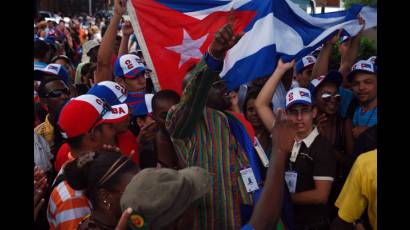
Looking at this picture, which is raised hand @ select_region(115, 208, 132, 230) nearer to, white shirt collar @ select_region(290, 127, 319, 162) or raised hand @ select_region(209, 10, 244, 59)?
raised hand @ select_region(209, 10, 244, 59)

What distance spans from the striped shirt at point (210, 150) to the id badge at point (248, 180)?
2 cm

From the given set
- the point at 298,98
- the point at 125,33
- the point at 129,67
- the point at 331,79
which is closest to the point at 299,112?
the point at 298,98

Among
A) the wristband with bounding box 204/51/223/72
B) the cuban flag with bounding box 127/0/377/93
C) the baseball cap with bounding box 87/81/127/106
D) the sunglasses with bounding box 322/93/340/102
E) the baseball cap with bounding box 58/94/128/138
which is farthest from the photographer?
the sunglasses with bounding box 322/93/340/102

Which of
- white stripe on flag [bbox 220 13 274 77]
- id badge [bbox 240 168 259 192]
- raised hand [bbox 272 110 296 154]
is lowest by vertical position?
id badge [bbox 240 168 259 192]

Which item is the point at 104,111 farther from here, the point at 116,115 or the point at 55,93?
the point at 55,93

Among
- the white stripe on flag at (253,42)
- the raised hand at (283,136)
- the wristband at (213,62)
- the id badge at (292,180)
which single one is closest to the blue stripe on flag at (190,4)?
the white stripe on flag at (253,42)

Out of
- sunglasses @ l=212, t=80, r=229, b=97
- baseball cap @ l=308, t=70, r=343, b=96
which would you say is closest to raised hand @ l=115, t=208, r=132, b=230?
sunglasses @ l=212, t=80, r=229, b=97

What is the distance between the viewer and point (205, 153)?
2.50 meters

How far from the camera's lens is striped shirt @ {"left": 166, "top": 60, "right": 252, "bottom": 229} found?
240 cm

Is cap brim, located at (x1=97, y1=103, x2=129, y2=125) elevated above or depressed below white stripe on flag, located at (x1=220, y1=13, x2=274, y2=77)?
below

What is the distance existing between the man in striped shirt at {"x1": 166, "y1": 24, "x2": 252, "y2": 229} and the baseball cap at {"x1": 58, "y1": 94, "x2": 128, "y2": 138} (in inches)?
25.4
